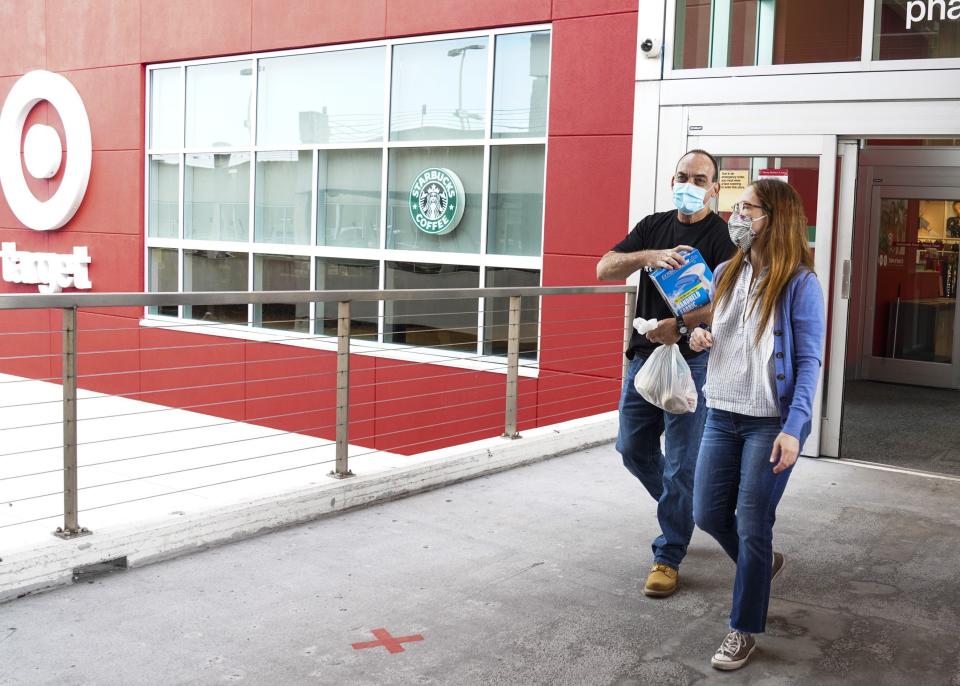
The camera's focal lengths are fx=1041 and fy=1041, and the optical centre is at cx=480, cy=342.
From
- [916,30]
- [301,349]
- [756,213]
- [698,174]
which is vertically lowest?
[301,349]

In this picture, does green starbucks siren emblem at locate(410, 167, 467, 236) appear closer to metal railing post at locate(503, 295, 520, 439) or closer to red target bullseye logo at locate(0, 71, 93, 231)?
metal railing post at locate(503, 295, 520, 439)

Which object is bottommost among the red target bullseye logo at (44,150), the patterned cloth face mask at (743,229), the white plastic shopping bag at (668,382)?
the white plastic shopping bag at (668,382)

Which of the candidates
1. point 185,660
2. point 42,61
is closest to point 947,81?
point 185,660

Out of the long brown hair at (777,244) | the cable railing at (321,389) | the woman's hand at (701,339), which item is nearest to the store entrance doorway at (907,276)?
the cable railing at (321,389)

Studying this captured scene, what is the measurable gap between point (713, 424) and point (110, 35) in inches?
430

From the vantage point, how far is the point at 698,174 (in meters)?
4.12

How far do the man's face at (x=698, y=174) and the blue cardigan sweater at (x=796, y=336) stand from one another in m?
0.83

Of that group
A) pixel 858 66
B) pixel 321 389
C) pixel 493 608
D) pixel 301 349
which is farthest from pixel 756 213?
pixel 301 349

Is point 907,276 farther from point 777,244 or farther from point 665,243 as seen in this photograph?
point 777,244

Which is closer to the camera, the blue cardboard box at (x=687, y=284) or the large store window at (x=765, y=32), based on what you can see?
the blue cardboard box at (x=687, y=284)

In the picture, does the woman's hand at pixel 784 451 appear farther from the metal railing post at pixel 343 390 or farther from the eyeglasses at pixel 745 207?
the metal railing post at pixel 343 390

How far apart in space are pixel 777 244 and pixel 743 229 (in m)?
0.12

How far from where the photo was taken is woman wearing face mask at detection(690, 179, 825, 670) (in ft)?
11.0

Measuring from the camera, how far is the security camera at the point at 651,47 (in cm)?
815
